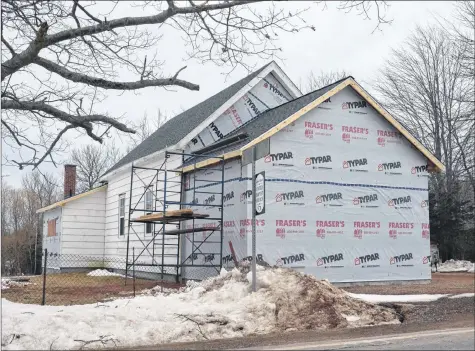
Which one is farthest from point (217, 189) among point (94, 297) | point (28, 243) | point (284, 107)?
point (28, 243)

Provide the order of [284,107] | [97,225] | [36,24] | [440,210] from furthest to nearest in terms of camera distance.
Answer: [440,210] → [97,225] → [284,107] → [36,24]

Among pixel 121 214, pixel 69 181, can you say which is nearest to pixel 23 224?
pixel 69 181

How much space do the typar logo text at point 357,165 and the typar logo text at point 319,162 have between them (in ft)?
1.77

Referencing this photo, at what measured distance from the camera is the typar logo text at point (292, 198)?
14758mm

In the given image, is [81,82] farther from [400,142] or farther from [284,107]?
[400,142]

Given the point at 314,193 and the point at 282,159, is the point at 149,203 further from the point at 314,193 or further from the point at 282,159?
the point at 314,193

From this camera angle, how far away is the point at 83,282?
17.7 metres

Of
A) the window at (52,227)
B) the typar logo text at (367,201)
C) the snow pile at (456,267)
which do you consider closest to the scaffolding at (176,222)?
the typar logo text at (367,201)

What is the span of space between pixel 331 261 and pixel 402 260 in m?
2.53

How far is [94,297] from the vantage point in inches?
489

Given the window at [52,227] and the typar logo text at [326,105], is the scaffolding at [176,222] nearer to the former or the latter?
the typar logo text at [326,105]

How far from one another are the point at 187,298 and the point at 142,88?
14.0ft

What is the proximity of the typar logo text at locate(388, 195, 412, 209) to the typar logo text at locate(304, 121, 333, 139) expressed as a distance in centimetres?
290

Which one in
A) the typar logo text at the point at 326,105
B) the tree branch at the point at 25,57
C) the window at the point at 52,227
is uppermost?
the typar logo text at the point at 326,105
